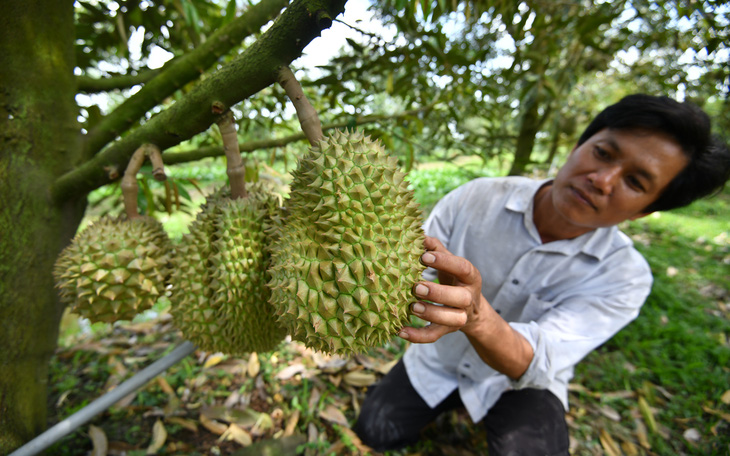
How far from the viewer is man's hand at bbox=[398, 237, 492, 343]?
110 cm

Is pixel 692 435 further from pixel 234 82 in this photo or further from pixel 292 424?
pixel 234 82

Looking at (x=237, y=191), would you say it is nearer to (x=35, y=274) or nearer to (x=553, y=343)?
(x=35, y=274)

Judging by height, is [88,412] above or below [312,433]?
above

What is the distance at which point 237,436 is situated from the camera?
2.04m

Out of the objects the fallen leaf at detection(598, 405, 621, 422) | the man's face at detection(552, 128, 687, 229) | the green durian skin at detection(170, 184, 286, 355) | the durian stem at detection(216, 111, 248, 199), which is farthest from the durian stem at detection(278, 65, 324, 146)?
the fallen leaf at detection(598, 405, 621, 422)

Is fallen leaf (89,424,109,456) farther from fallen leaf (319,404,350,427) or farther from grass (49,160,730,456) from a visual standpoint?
fallen leaf (319,404,350,427)

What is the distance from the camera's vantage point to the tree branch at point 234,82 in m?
0.86

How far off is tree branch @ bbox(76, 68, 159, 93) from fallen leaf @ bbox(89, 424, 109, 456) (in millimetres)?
Answer: 1770

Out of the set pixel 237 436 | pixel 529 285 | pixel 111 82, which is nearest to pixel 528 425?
pixel 529 285

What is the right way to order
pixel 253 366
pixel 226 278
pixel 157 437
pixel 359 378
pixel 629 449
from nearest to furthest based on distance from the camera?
pixel 226 278 → pixel 157 437 → pixel 629 449 → pixel 253 366 → pixel 359 378

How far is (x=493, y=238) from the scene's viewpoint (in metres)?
2.17

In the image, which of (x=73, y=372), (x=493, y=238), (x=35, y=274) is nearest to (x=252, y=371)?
(x=73, y=372)

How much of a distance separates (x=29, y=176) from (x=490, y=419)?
2618mm

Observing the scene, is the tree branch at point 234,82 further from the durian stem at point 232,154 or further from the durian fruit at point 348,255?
the durian fruit at point 348,255
